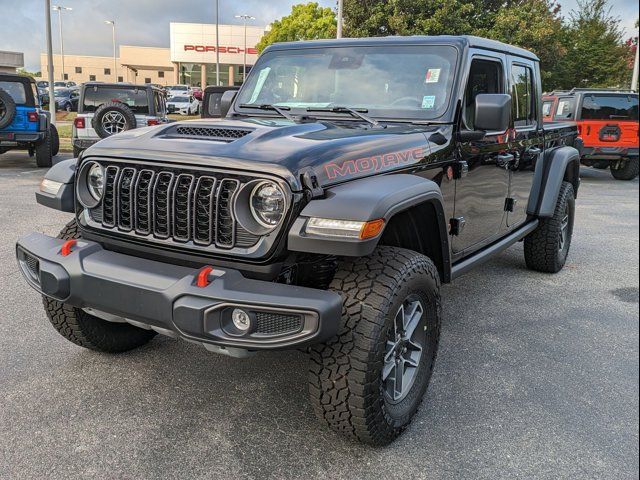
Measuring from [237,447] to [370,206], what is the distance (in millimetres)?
1283

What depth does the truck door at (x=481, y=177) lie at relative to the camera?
12.0ft

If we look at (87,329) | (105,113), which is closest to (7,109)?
(105,113)

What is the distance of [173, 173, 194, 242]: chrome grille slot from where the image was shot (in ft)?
8.39

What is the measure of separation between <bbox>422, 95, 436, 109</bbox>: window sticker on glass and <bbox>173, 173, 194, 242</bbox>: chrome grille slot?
1.70m

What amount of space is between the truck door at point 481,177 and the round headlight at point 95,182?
6.72ft

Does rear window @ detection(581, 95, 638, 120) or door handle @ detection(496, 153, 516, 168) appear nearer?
door handle @ detection(496, 153, 516, 168)

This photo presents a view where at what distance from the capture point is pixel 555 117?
13.7 m

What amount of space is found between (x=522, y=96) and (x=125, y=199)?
3.44m

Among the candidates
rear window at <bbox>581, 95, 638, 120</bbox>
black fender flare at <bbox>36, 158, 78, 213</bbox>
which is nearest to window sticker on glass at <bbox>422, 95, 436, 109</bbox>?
black fender flare at <bbox>36, 158, 78, 213</bbox>

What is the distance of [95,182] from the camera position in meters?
2.96

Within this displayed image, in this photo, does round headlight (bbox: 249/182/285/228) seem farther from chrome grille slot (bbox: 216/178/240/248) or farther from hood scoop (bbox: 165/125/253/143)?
hood scoop (bbox: 165/125/253/143)

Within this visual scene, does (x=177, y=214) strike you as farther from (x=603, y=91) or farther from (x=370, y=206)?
(x=603, y=91)

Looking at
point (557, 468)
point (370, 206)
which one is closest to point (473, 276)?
point (557, 468)

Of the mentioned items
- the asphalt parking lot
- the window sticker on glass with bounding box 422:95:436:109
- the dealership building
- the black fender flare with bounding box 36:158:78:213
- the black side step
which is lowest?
the asphalt parking lot
